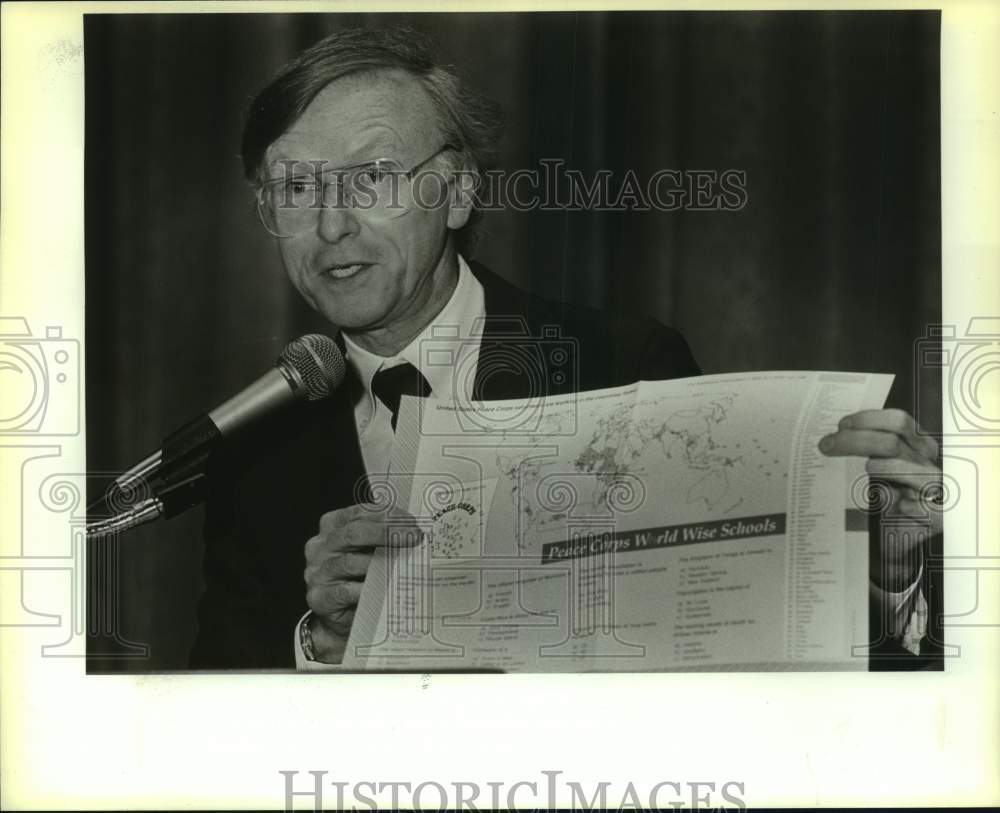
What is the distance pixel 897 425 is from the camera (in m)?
2.27

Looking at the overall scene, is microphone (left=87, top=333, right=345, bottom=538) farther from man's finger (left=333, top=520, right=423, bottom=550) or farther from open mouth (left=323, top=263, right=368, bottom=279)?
man's finger (left=333, top=520, right=423, bottom=550)

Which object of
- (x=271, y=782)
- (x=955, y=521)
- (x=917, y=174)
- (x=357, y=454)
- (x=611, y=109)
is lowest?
(x=271, y=782)

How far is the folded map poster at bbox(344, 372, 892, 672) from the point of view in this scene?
2246 millimetres

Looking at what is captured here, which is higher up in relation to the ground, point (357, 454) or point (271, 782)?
point (357, 454)

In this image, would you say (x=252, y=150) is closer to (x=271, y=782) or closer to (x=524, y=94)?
(x=524, y=94)

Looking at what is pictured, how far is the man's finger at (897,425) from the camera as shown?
2.26m

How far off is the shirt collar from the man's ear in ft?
0.29

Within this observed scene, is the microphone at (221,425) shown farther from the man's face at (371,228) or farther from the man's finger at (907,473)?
the man's finger at (907,473)

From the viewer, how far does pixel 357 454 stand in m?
2.26

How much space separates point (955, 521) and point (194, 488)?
1741mm

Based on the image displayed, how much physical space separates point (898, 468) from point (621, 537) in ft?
2.13

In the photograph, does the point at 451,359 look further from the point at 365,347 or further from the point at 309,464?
the point at 309,464

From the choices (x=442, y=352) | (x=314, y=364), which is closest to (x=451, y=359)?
(x=442, y=352)

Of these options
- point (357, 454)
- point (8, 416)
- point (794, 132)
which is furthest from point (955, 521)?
point (8, 416)
